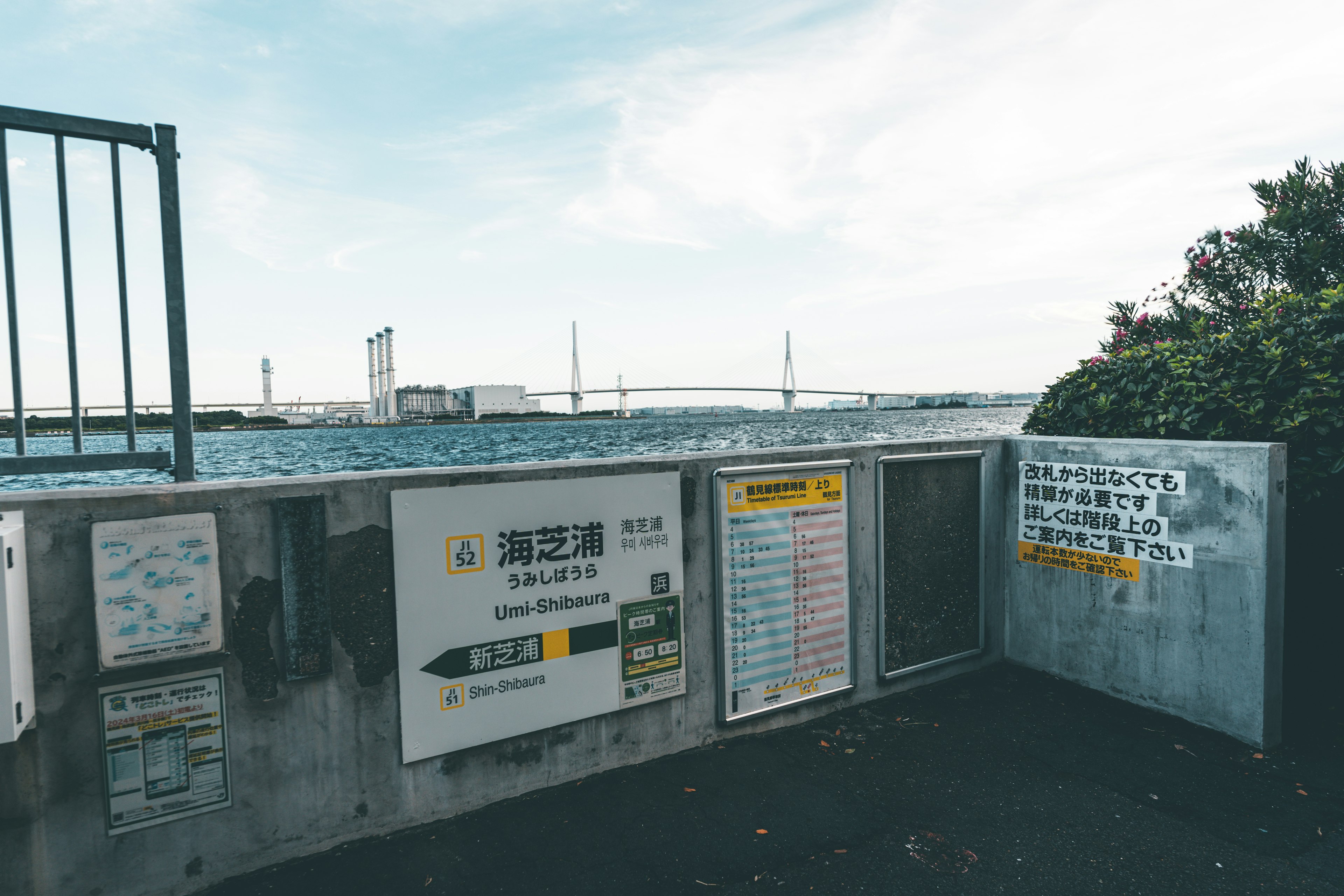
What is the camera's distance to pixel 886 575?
4.41 metres

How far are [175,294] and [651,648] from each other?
2.70 metres

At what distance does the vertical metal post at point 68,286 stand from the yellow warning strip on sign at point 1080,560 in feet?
17.4

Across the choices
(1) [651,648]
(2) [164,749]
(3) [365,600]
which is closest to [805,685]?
(1) [651,648]

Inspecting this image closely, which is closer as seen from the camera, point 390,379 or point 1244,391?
point 1244,391

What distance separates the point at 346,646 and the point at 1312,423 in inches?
215

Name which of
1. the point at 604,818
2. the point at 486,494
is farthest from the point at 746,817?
the point at 486,494

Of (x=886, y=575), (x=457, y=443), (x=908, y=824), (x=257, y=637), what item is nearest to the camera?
(x=257, y=637)

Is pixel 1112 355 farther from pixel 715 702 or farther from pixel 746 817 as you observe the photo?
pixel 746 817

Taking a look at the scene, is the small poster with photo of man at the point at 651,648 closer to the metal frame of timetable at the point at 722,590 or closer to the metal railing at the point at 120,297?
the metal frame of timetable at the point at 722,590

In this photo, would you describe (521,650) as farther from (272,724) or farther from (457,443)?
(457,443)

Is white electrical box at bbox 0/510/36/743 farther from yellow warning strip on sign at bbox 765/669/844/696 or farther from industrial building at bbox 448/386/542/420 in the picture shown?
industrial building at bbox 448/386/542/420

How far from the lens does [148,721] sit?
2559 mm

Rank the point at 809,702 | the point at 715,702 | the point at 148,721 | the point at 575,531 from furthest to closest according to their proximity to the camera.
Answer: the point at 809,702 → the point at 715,702 → the point at 575,531 → the point at 148,721

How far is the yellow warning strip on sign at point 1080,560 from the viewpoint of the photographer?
429 centimetres
